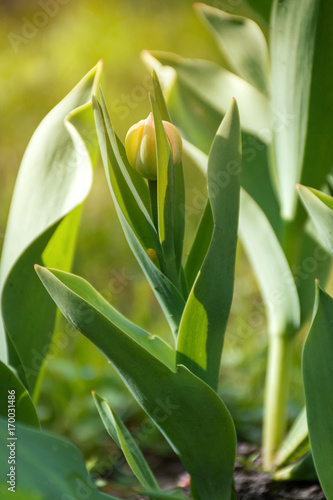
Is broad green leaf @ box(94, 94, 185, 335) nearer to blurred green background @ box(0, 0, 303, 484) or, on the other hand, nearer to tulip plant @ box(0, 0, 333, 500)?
tulip plant @ box(0, 0, 333, 500)

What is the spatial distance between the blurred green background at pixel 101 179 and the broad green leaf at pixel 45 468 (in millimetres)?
435

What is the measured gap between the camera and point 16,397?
53 centimetres

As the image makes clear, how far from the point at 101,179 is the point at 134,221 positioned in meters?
1.50

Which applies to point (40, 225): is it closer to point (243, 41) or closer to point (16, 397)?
point (16, 397)

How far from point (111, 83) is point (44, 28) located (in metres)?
0.55

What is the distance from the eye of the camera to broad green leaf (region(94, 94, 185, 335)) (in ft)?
1.50

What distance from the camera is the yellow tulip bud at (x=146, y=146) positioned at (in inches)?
17.9

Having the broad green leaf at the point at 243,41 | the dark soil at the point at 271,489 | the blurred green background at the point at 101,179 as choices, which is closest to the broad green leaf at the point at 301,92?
the broad green leaf at the point at 243,41

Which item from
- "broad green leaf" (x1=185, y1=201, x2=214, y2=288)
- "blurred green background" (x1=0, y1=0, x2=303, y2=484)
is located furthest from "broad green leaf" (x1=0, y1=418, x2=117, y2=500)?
"blurred green background" (x1=0, y1=0, x2=303, y2=484)

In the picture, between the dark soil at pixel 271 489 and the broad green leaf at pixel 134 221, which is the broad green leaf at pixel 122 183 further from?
the dark soil at pixel 271 489

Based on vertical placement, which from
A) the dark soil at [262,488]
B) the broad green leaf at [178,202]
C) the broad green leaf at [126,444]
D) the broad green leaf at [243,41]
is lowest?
the dark soil at [262,488]

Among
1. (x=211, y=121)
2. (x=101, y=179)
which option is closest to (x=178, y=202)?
(x=211, y=121)

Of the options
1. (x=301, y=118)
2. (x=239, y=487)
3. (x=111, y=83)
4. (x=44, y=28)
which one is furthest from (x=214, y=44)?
(x=239, y=487)

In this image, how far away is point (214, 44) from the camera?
2.15 metres
